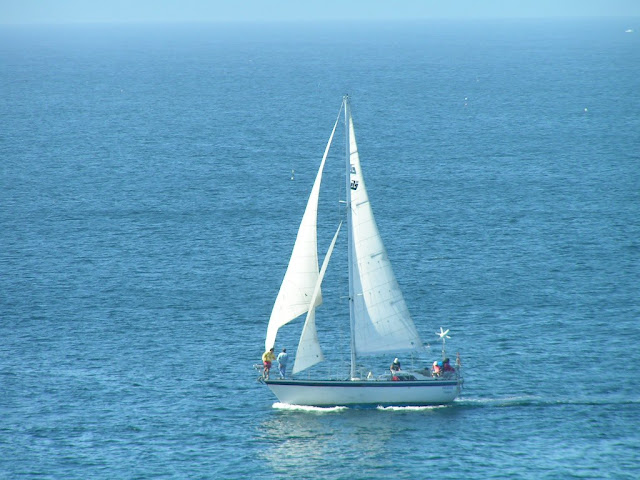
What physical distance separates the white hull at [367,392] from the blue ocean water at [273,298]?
0.82m

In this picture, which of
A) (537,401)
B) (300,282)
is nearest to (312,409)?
(300,282)

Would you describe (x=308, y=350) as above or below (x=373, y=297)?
below

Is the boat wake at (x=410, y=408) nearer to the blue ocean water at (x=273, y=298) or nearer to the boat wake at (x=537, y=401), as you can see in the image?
the blue ocean water at (x=273, y=298)

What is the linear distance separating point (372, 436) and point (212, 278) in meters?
35.9

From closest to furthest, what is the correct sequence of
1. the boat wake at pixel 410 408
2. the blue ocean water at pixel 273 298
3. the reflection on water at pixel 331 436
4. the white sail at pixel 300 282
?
the reflection on water at pixel 331 436
the blue ocean water at pixel 273 298
the white sail at pixel 300 282
the boat wake at pixel 410 408

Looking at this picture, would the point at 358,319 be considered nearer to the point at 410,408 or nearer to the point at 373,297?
the point at 373,297

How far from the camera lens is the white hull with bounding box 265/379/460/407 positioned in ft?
211

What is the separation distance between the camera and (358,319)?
215 ft

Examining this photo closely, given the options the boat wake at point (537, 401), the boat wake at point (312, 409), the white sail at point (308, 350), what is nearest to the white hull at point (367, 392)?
the boat wake at point (312, 409)

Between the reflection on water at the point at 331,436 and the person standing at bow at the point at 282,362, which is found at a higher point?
the person standing at bow at the point at 282,362

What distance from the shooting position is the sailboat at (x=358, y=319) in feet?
209

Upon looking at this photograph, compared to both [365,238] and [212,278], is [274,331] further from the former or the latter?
[212,278]

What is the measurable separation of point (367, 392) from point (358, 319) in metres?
4.31

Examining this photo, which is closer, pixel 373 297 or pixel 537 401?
pixel 373 297
